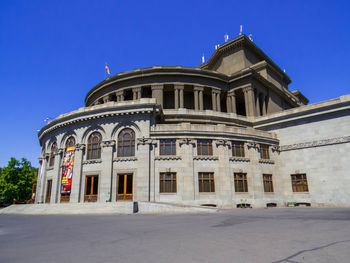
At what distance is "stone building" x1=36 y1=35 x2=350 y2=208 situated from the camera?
83.8ft

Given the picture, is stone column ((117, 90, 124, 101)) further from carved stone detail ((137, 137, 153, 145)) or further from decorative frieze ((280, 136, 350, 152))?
decorative frieze ((280, 136, 350, 152))

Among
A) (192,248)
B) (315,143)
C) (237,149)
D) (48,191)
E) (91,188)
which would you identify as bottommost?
(192,248)

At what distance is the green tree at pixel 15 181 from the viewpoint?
51.1 m

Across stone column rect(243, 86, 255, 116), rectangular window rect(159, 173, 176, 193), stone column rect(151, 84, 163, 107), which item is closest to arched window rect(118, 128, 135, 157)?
rectangular window rect(159, 173, 176, 193)

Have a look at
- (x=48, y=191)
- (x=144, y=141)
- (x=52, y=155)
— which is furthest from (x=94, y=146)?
(x=48, y=191)

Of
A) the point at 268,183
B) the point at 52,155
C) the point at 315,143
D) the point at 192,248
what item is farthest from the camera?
the point at 52,155

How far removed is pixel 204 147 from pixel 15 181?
48059mm

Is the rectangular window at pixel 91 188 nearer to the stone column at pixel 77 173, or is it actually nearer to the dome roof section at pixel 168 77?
the stone column at pixel 77 173

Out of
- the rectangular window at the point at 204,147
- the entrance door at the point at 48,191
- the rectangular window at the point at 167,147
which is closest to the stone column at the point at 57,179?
the entrance door at the point at 48,191

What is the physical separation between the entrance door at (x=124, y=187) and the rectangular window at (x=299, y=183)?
2080 centimetres

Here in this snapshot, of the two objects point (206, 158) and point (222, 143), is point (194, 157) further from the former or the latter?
point (222, 143)

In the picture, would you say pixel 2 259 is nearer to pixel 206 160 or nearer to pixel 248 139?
pixel 206 160

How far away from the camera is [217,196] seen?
1009 inches

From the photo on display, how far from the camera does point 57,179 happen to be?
96.2ft
